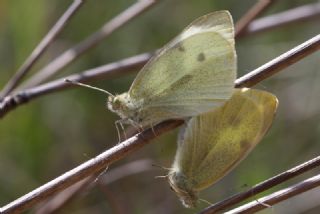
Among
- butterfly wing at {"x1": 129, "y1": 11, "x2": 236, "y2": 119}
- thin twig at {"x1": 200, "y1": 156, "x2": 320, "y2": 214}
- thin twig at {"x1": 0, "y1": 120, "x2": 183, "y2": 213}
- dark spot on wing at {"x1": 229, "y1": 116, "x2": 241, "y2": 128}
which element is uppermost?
butterfly wing at {"x1": 129, "y1": 11, "x2": 236, "y2": 119}

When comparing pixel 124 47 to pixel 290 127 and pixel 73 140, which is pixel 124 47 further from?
pixel 290 127

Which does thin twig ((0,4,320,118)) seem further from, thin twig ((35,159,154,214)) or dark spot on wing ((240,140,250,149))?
dark spot on wing ((240,140,250,149))

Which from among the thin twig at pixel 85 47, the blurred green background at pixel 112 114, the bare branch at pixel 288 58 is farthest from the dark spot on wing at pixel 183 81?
the blurred green background at pixel 112 114

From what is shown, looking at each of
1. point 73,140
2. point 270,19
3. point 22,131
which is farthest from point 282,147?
point 22,131

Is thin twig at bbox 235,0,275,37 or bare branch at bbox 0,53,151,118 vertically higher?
thin twig at bbox 235,0,275,37

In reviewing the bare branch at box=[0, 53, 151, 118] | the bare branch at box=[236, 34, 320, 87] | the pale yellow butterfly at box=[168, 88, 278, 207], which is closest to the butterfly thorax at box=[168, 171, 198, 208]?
the pale yellow butterfly at box=[168, 88, 278, 207]

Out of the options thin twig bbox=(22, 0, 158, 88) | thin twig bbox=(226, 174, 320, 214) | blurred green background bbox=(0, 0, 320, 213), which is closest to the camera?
thin twig bbox=(226, 174, 320, 214)

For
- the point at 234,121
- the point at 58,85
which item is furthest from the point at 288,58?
the point at 58,85
